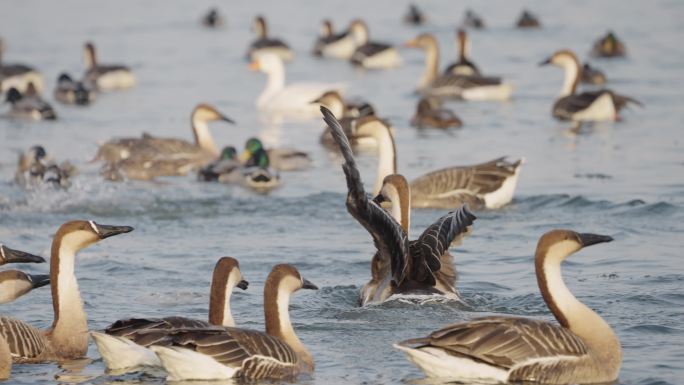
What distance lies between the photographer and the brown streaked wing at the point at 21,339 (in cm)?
907

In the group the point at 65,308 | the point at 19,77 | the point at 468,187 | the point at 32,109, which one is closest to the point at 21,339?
the point at 65,308

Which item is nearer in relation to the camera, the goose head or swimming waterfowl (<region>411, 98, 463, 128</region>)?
the goose head

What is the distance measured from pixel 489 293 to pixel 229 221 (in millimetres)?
4602

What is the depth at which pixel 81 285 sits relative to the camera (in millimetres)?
12117

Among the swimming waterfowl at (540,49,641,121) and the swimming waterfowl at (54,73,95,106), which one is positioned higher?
the swimming waterfowl at (54,73,95,106)

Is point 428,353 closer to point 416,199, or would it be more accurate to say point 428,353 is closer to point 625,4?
point 416,199

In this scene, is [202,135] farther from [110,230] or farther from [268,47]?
[268,47]

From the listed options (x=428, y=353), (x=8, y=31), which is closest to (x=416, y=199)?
(x=428, y=353)

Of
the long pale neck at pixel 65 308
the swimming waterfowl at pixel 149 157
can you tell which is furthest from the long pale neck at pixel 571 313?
the swimming waterfowl at pixel 149 157

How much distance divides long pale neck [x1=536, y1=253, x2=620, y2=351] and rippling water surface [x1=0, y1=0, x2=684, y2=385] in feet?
1.65

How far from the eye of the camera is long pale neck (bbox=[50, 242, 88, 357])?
9.32 metres

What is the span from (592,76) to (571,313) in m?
19.0

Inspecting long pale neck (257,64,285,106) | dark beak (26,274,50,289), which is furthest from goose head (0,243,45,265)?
long pale neck (257,64,285,106)

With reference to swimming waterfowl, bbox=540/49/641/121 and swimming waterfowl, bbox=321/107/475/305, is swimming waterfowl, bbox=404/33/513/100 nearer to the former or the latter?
swimming waterfowl, bbox=540/49/641/121
